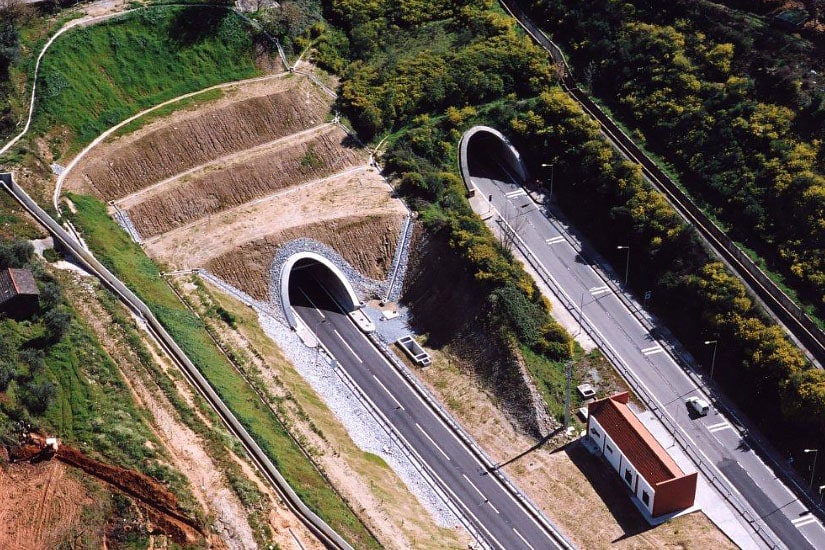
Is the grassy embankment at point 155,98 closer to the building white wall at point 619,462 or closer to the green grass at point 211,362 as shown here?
the green grass at point 211,362

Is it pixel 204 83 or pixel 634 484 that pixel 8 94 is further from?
pixel 634 484

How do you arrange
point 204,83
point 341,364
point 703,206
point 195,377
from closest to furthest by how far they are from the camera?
1. point 195,377
2. point 341,364
3. point 703,206
4. point 204,83

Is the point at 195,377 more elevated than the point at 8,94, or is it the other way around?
the point at 8,94

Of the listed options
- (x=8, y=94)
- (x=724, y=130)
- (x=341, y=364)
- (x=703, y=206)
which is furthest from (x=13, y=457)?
(x=724, y=130)

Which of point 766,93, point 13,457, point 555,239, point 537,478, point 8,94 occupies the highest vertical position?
point 766,93

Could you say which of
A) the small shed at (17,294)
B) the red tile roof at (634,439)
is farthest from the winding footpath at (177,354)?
the red tile roof at (634,439)

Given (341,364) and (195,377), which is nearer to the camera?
(195,377)

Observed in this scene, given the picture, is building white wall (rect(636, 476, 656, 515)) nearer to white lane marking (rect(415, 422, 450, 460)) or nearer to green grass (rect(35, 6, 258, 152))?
white lane marking (rect(415, 422, 450, 460))
